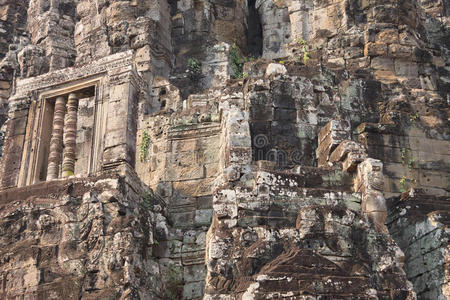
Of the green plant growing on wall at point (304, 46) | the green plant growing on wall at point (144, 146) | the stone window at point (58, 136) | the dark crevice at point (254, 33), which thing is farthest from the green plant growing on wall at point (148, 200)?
the dark crevice at point (254, 33)

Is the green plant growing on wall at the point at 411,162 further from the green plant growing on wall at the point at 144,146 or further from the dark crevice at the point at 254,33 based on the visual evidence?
the dark crevice at the point at 254,33

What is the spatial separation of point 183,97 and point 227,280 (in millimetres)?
12666

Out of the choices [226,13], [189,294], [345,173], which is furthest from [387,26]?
[189,294]

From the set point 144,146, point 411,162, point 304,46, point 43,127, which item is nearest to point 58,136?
point 43,127

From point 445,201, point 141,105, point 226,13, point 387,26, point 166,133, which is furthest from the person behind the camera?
point 226,13

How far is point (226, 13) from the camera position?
27.2m

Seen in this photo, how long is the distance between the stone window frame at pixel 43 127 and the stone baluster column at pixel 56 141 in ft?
0.82

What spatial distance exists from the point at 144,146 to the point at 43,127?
2895 mm

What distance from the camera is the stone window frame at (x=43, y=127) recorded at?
56.4 feet

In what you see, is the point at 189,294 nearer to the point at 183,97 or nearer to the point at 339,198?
the point at 339,198

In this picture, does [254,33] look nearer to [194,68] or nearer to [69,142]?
[194,68]

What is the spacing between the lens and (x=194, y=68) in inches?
1010

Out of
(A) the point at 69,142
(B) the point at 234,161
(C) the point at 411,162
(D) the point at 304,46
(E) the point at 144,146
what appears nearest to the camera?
(B) the point at 234,161

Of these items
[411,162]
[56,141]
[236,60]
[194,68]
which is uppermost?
[236,60]
